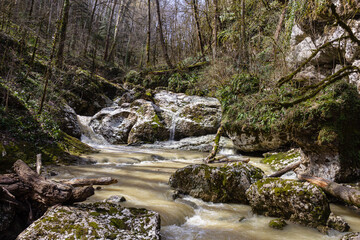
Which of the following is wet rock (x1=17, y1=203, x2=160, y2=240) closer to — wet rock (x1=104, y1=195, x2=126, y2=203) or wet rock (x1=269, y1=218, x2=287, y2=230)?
wet rock (x1=104, y1=195, x2=126, y2=203)

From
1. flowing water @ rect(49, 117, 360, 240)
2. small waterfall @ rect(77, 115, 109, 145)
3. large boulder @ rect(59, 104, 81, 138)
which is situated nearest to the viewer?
flowing water @ rect(49, 117, 360, 240)

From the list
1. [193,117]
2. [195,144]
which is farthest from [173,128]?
[195,144]

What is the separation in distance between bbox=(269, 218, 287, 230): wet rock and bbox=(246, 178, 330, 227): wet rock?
0.20 metres

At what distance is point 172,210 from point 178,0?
84.5 ft

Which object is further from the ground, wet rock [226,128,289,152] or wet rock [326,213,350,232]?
wet rock [226,128,289,152]

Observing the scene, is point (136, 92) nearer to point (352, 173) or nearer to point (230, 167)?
point (230, 167)

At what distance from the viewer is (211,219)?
11.6ft

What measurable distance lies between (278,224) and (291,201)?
1.38 ft

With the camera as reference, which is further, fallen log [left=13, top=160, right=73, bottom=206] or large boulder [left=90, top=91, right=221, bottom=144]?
large boulder [left=90, top=91, right=221, bottom=144]

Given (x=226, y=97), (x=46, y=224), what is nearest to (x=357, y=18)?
(x=226, y=97)

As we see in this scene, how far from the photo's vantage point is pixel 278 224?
3.28m

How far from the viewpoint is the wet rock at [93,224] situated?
217 centimetres

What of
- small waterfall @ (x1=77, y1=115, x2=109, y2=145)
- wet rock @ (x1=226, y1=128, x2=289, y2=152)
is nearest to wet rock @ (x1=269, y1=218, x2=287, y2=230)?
wet rock @ (x1=226, y1=128, x2=289, y2=152)

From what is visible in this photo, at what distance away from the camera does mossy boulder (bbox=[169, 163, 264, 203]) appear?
4254 mm
